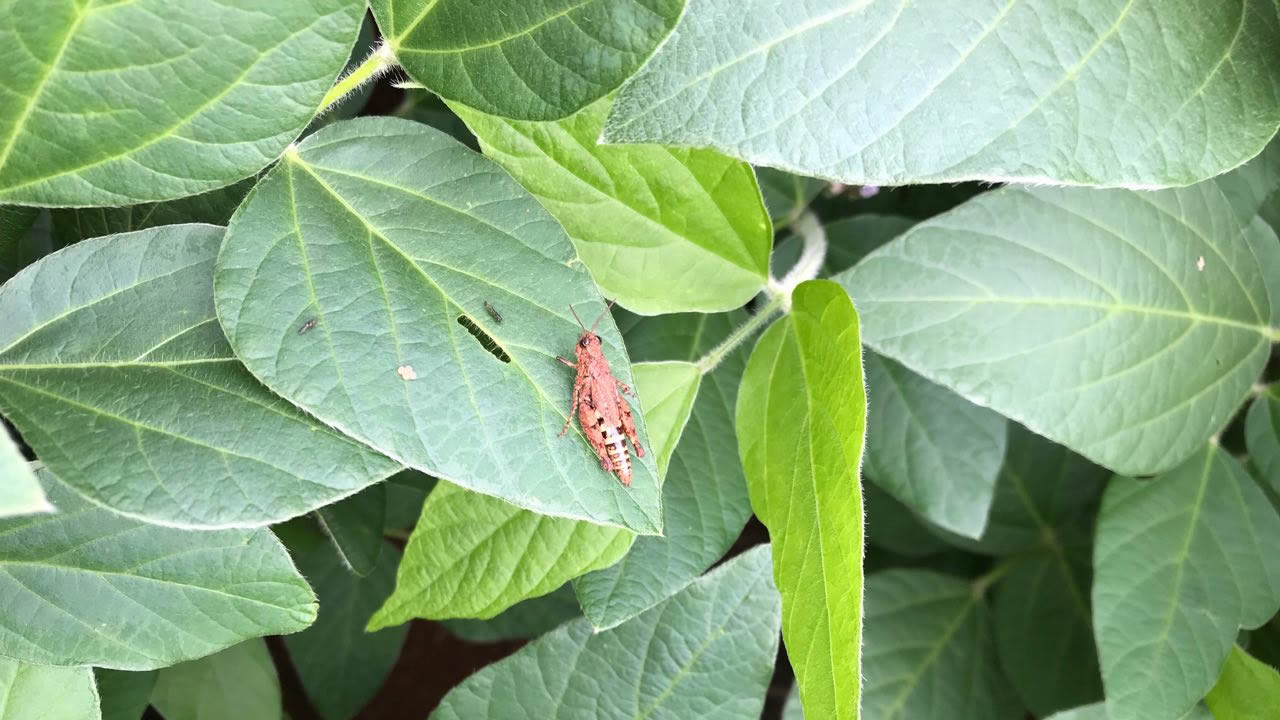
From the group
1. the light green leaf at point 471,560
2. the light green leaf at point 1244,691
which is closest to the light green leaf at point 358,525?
the light green leaf at point 471,560

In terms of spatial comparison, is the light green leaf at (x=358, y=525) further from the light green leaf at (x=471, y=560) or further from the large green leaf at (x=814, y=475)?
the large green leaf at (x=814, y=475)

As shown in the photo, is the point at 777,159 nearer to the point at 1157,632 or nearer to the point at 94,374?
the point at 94,374

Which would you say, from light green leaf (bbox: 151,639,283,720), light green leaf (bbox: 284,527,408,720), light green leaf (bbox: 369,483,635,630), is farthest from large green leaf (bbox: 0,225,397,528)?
light green leaf (bbox: 284,527,408,720)

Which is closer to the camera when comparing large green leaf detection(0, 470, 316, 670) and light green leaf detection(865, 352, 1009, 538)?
large green leaf detection(0, 470, 316, 670)

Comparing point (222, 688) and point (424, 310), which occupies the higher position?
point (424, 310)

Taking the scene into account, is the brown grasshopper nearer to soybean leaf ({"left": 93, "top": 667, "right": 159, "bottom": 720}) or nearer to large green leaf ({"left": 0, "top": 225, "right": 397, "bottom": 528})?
large green leaf ({"left": 0, "top": 225, "right": 397, "bottom": 528})

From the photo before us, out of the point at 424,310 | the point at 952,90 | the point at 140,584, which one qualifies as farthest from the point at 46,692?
the point at 952,90

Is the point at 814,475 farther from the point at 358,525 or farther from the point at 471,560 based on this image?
the point at 358,525
